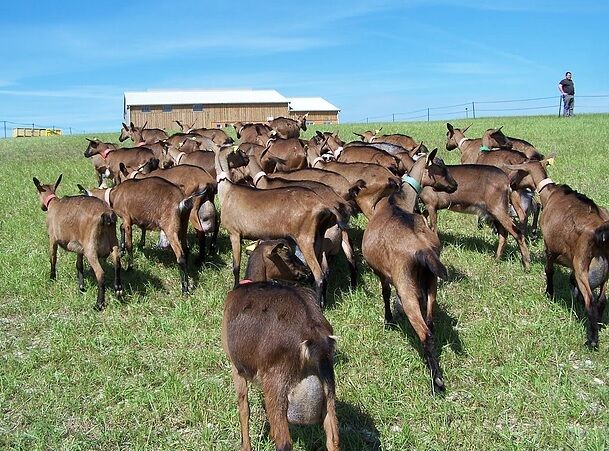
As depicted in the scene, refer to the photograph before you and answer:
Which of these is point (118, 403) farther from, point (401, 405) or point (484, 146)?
point (484, 146)

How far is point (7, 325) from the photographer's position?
21.2ft

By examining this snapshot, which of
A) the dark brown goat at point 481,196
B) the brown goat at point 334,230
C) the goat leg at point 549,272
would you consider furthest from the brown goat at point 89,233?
the goat leg at point 549,272

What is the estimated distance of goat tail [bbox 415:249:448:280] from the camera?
15.4 ft

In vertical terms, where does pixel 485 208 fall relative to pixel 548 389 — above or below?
above

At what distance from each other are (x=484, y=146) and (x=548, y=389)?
7.87 metres

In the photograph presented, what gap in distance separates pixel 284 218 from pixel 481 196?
3187mm

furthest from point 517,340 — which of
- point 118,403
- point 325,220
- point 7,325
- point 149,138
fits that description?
point 149,138

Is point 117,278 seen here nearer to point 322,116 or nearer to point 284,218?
point 284,218

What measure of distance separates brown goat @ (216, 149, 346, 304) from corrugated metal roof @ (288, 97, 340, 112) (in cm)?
4728

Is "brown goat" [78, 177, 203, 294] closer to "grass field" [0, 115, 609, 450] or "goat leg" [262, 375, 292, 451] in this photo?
"grass field" [0, 115, 609, 450]

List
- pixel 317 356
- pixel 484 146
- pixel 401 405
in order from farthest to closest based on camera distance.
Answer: pixel 484 146 < pixel 401 405 < pixel 317 356

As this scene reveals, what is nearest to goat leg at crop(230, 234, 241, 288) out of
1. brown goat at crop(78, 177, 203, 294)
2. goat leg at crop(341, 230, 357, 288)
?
brown goat at crop(78, 177, 203, 294)

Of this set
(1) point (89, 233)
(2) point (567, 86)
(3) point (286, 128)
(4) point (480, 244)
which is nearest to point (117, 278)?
(1) point (89, 233)

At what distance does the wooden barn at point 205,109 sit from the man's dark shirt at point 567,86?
23901 millimetres
